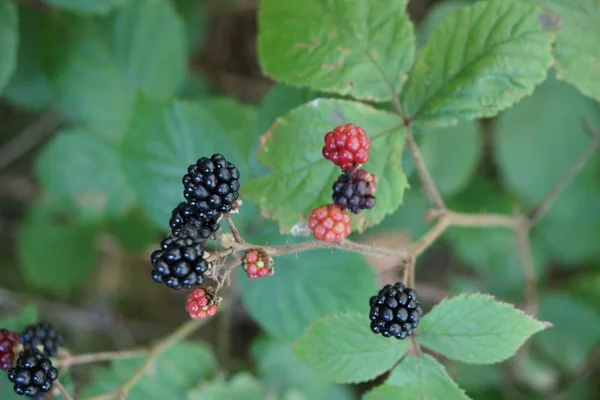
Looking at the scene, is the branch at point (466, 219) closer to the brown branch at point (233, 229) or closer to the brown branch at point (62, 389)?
the brown branch at point (233, 229)

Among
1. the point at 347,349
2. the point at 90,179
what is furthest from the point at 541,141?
the point at 90,179

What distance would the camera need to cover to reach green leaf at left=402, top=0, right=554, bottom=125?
Answer: 1634 millimetres

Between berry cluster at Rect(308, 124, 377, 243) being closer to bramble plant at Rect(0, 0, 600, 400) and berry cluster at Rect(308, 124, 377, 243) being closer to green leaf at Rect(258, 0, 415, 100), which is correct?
bramble plant at Rect(0, 0, 600, 400)

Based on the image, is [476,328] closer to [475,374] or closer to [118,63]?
[475,374]

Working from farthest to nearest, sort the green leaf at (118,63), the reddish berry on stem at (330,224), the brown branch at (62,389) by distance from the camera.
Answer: the green leaf at (118,63) → the brown branch at (62,389) → the reddish berry on stem at (330,224)

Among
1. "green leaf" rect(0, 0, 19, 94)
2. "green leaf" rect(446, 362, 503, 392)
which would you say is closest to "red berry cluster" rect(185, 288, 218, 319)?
"green leaf" rect(0, 0, 19, 94)

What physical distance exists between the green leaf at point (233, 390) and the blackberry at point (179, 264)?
143cm

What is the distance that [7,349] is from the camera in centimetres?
167

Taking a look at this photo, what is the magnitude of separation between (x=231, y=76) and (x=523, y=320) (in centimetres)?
289

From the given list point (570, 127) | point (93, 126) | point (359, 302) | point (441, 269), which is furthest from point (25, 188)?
point (570, 127)

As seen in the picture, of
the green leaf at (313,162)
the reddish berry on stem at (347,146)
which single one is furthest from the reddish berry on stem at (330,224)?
the green leaf at (313,162)

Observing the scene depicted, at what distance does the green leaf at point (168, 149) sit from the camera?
83.9 inches

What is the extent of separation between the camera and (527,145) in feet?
10.9

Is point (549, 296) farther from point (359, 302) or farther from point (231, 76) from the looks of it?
point (231, 76)
